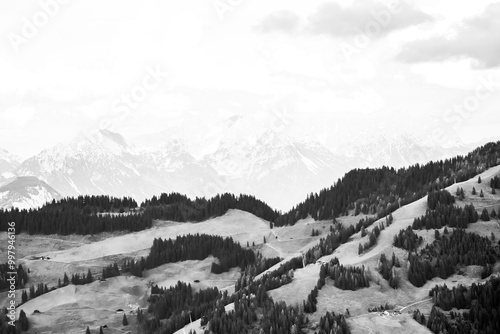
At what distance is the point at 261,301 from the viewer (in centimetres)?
8750

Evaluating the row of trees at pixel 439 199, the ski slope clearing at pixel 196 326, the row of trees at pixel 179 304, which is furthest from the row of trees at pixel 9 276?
the row of trees at pixel 439 199

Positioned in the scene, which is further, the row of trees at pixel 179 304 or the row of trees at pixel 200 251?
the row of trees at pixel 200 251

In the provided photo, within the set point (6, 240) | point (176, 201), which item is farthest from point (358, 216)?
point (6, 240)

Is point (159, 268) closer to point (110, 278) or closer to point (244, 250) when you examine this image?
point (110, 278)

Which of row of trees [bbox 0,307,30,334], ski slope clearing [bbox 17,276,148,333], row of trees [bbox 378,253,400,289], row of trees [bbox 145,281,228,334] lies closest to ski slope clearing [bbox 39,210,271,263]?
ski slope clearing [bbox 17,276,148,333]

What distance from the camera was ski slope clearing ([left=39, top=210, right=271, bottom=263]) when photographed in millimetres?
138125

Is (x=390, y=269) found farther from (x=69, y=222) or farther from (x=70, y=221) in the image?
(x=70, y=221)

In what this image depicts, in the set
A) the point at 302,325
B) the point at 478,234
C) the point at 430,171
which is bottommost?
the point at 302,325

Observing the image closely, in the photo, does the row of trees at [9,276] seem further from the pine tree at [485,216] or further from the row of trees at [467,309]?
the pine tree at [485,216]

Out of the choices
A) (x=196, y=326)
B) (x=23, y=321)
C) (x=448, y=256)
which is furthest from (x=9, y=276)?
(x=448, y=256)

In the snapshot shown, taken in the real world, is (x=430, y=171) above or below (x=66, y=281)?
above

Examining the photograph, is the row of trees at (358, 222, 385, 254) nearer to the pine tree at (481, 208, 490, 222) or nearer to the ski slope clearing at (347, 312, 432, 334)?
the pine tree at (481, 208, 490, 222)

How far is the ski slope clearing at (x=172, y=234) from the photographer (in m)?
138

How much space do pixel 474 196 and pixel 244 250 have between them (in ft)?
164
